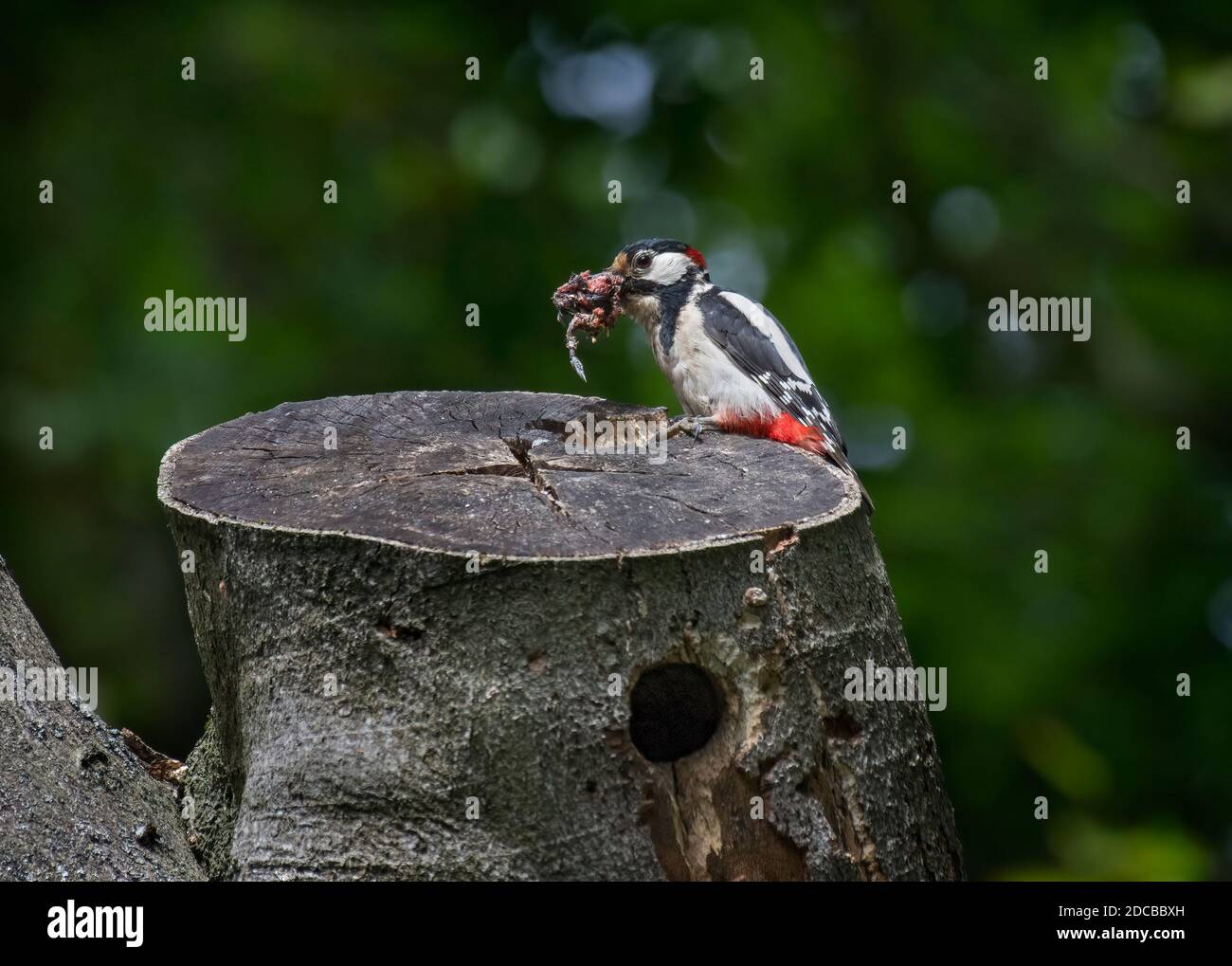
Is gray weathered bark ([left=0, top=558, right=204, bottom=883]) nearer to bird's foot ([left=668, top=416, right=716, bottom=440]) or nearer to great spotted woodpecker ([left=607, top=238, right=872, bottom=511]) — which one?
bird's foot ([left=668, top=416, right=716, bottom=440])

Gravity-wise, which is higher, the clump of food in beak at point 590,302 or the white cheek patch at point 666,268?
the white cheek patch at point 666,268

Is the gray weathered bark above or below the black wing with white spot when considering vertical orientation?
below

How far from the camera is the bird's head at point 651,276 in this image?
230 inches

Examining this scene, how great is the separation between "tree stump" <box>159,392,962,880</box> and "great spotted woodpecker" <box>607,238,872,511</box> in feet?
4.59

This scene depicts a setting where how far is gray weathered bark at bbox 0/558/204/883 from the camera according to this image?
10.00 feet

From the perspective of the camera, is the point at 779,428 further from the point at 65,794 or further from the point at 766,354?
the point at 65,794

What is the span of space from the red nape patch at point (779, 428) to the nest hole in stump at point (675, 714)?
189 centimetres

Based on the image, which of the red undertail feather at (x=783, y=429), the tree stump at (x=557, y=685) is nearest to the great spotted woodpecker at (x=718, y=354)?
the red undertail feather at (x=783, y=429)

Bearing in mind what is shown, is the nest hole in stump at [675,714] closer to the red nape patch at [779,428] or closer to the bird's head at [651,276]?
the red nape patch at [779,428]

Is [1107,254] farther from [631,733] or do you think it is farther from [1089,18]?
[631,733]

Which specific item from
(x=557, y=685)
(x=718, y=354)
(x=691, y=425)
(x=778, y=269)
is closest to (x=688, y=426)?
(x=691, y=425)

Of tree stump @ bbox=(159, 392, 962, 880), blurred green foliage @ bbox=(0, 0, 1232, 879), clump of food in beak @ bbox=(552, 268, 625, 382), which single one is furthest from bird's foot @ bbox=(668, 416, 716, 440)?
blurred green foliage @ bbox=(0, 0, 1232, 879)

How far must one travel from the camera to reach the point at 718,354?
5.45 metres

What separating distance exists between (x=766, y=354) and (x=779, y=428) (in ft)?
1.13
